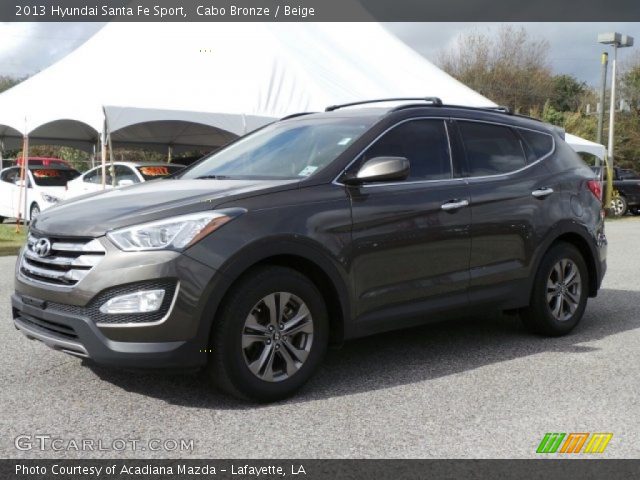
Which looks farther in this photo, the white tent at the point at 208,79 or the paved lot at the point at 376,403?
the white tent at the point at 208,79

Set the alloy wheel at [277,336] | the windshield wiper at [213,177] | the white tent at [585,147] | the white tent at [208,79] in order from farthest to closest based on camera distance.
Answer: the white tent at [585,147], the white tent at [208,79], the windshield wiper at [213,177], the alloy wheel at [277,336]

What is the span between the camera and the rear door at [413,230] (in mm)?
4723

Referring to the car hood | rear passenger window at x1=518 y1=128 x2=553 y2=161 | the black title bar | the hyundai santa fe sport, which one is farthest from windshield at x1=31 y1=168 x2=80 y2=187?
the black title bar

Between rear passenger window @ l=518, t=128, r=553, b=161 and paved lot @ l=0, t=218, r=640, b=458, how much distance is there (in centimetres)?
146

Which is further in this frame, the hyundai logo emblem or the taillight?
the taillight

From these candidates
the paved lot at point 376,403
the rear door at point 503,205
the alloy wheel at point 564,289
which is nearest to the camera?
the paved lot at point 376,403

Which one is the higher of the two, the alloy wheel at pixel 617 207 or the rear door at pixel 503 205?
the rear door at pixel 503 205

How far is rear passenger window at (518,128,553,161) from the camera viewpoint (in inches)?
241

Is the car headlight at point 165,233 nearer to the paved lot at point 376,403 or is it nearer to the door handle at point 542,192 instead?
the paved lot at point 376,403

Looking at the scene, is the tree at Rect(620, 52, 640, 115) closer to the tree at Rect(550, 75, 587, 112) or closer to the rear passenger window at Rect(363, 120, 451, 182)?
the tree at Rect(550, 75, 587, 112)

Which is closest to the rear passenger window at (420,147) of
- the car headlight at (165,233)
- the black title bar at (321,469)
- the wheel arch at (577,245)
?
the wheel arch at (577,245)

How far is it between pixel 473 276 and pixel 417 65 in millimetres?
16609

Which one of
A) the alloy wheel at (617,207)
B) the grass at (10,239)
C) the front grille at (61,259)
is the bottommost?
the alloy wheel at (617,207)

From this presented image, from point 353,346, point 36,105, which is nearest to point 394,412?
A: point 353,346
